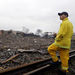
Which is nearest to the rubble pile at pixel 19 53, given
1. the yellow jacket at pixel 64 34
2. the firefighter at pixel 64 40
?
the firefighter at pixel 64 40

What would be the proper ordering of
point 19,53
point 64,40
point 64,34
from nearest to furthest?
1. point 64,34
2. point 64,40
3. point 19,53

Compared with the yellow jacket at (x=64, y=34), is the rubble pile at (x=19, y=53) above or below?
below

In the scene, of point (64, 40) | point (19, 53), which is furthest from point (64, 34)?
point (19, 53)

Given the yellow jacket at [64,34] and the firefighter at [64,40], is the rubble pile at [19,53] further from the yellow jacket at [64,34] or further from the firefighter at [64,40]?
the yellow jacket at [64,34]

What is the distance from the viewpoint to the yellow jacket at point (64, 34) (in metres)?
3.52

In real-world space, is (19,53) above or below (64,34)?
below

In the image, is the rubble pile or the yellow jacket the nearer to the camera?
the yellow jacket

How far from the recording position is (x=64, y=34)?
354 centimetres

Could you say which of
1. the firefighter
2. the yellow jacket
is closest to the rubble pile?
the firefighter

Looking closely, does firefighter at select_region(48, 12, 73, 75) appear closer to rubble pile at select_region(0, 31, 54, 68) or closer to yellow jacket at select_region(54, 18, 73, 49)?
yellow jacket at select_region(54, 18, 73, 49)

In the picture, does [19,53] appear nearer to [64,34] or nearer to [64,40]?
[64,40]

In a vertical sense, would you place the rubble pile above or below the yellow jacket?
below

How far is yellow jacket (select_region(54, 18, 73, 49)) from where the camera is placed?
3.52 metres

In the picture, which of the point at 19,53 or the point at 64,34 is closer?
the point at 64,34
